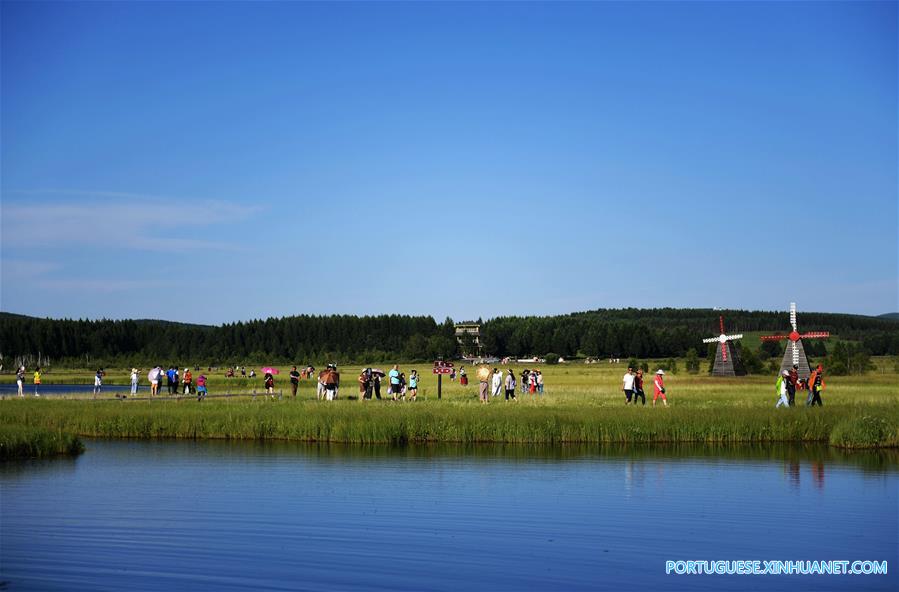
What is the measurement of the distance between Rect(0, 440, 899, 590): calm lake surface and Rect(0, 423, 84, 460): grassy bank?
1.08 metres

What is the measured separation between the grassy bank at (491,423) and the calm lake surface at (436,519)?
319 centimetres

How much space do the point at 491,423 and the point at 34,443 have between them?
15272 mm

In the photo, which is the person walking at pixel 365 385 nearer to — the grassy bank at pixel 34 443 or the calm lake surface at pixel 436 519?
the calm lake surface at pixel 436 519

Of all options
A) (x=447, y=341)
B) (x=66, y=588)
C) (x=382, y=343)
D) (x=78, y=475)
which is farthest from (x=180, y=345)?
(x=66, y=588)

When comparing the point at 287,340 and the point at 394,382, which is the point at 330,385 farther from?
the point at 287,340

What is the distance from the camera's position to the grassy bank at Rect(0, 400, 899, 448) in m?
35.1

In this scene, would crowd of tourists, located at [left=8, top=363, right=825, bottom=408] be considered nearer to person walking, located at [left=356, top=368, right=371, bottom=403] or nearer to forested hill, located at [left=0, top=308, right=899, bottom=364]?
person walking, located at [left=356, top=368, right=371, bottom=403]

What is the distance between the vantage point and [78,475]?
2719 centimetres

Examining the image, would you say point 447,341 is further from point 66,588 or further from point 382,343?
point 66,588

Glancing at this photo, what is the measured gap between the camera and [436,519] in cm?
2136

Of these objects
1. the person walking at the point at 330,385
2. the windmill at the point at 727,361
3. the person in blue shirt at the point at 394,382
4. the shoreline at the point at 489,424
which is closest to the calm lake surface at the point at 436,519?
the shoreline at the point at 489,424

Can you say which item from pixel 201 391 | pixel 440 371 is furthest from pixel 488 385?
pixel 201 391

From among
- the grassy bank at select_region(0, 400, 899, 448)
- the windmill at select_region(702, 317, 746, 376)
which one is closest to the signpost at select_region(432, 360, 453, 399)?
the grassy bank at select_region(0, 400, 899, 448)

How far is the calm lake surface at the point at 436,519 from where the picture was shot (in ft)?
55.0
